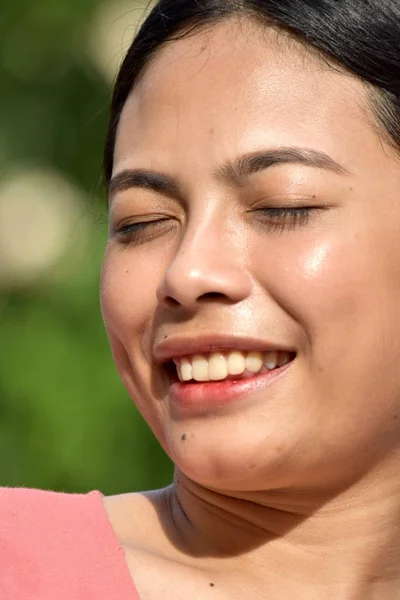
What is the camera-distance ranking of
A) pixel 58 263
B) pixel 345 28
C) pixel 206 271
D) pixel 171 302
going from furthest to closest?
1. pixel 58 263
2. pixel 345 28
3. pixel 171 302
4. pixel 206 271

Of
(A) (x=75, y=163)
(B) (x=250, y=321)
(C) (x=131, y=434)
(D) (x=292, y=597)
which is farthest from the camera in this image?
(A) (x=75, y=163)

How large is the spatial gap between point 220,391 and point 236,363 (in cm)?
7

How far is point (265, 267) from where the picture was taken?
2.64 m

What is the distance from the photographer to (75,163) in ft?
27.5

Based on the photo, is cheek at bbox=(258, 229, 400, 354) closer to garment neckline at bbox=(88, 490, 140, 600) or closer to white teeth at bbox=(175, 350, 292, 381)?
white teeth at bbox=(175, 350, 292, 381)

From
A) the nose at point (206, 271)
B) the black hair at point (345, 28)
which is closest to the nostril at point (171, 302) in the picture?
the nose at point (206, 271)

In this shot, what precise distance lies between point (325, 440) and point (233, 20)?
3.34ft

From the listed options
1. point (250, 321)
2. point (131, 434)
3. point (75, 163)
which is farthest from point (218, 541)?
point (75, 163)

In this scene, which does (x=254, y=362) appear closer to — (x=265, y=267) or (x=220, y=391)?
(x=220, y=391)

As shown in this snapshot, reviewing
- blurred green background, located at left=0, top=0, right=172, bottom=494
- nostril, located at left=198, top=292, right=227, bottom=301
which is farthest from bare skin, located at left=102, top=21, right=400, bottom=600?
blurred green background, located at left=0, top=0, right=172, bottom=494

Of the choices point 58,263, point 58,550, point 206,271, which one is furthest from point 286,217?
point 58,263

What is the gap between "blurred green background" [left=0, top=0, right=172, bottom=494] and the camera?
22.3ft

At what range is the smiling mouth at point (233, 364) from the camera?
2.68 meters

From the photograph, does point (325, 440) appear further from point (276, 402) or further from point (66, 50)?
point (66, 50)
